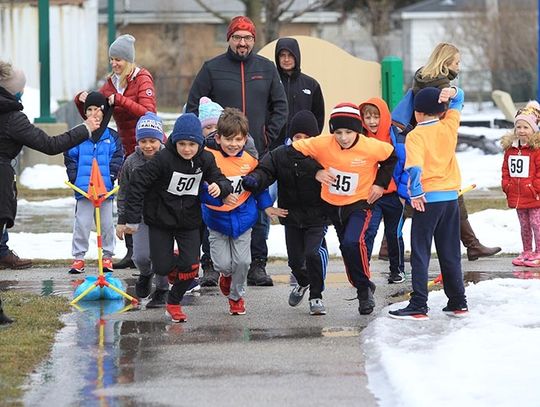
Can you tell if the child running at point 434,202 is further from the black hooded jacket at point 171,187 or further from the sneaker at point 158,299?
the sneaker at point 158,299

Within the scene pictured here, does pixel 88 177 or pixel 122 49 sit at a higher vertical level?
pixel 122 49

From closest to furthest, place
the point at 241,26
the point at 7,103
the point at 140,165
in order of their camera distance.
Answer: the point at 7,103 → the point at 140,165 → the point at 241,26

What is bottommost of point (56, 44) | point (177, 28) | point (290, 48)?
point (290, 48)

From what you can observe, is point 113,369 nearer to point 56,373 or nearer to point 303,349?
point 56,373

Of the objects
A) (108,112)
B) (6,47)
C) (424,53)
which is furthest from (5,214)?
(424,53)

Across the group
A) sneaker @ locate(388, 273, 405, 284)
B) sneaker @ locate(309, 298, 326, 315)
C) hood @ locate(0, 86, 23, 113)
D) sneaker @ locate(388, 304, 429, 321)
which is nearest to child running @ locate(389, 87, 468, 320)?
sneaker @ locate(388, 304, 429, 321)

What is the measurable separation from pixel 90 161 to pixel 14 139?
7.68ft

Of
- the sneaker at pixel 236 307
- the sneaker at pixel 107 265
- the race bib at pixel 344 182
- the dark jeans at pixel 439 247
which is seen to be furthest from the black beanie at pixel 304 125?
the sneaker at pixel 107 265

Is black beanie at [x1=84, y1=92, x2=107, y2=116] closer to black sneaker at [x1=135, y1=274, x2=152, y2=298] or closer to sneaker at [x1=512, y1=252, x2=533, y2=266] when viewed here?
black sneaker at [x1=135, y1=274, x2=152, y2=298]

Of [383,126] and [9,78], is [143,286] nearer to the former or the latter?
[9,78]

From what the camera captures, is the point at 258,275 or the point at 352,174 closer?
the point at 352,174

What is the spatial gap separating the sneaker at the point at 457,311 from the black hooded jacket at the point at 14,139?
292 cm

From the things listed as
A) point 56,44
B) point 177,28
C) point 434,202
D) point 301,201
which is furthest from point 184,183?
point 177,28

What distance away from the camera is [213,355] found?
8.38 metres
